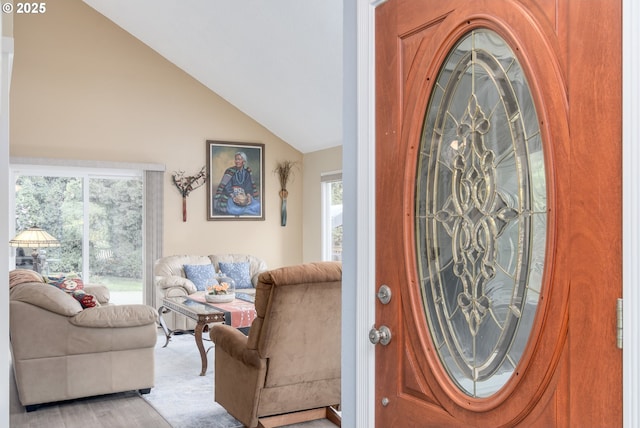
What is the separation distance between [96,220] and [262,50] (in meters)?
3.21

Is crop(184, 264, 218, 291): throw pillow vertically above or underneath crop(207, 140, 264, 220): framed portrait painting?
underneath

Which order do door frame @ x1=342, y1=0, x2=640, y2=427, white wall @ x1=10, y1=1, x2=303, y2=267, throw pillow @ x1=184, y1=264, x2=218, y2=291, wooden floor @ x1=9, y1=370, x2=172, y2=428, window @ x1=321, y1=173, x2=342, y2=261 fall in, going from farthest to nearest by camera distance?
1. window @ x1=321, y1=173, x2=342, y2=261
2. throw pillow @ x1=184, y1=264, x2=218, y2=291
3. white wall @ x1=10, y1=1, x2=303, y2=267
4. wooden floor @ x1=9, y1=370, x2=172, y2=428
5. door frame @ x1=342, y1=0, x2=640, y2=427

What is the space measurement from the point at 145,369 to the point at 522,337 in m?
3.60

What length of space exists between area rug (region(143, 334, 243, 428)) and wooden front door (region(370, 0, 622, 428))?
2255 millimetres

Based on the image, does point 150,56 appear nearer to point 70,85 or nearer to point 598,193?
point 70,85

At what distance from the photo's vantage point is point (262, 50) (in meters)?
6.56

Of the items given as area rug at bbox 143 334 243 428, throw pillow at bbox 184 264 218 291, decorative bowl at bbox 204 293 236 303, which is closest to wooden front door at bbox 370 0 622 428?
area rug at bbox 143 334 243 428

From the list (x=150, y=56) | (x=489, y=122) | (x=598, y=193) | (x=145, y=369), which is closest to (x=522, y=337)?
(x=598, y=193)

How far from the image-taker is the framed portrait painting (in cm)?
814

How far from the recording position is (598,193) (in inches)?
47.3

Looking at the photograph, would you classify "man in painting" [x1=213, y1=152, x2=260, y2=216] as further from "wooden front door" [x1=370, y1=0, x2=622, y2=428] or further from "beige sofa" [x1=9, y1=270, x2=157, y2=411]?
"wooden front door" [x1=370, y1=0, x2=622, y2=428]

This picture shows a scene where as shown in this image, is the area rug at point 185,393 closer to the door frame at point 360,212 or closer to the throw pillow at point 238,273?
the throw pillow at point 238,273

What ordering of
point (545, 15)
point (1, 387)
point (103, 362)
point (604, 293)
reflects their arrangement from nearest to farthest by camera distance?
point (604, 293) → point (545, 15) → point (1, 387) → point (103, 362)

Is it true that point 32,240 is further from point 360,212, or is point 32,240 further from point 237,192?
point 360,212
